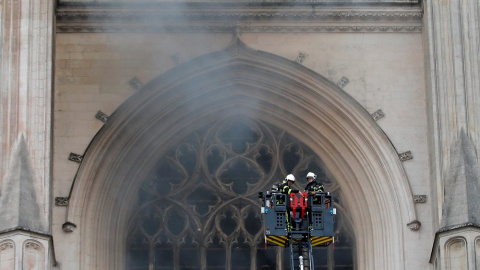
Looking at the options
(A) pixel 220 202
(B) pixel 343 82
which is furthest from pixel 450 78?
(A) pixel 220 202

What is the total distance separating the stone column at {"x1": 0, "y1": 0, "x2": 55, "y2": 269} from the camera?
27656 mm

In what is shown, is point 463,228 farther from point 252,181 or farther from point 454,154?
point 252,181

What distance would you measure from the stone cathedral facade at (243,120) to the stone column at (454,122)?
0.03 metres

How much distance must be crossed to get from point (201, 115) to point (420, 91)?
350cm

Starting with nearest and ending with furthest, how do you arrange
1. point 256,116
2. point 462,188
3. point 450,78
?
1. point 462,188
2. point 450,78
3. point 256,116

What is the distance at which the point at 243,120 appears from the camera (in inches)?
1220

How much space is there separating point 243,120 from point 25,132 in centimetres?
414

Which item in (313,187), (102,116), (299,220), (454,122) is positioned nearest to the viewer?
A: (299,220)

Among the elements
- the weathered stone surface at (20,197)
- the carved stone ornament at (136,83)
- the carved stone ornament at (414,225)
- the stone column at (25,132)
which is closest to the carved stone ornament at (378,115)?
the carved stone ornament at (414,225)

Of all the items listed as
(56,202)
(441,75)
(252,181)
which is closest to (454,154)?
(441,75)

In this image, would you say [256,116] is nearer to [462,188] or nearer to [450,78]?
[450,78]

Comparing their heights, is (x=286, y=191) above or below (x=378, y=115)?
below

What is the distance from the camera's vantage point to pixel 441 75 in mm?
29531

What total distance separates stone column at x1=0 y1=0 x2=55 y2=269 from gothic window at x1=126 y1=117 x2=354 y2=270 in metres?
2.63
